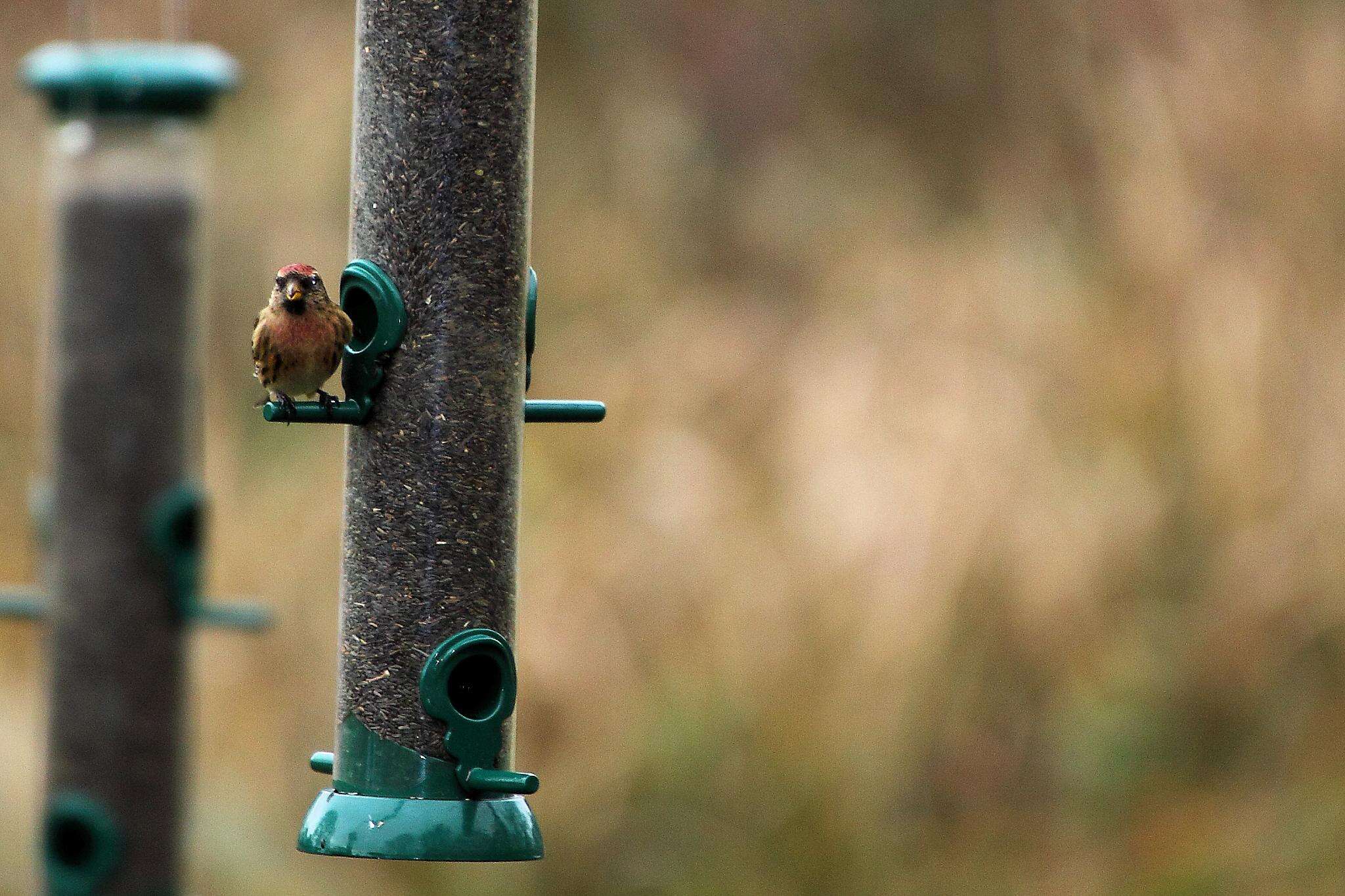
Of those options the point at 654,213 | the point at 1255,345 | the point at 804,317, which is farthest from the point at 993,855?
the point at 654,213

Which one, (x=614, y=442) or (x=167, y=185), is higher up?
(x=167, y=185)

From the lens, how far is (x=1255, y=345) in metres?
9.20

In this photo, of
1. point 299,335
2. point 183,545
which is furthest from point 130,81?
point 299,335

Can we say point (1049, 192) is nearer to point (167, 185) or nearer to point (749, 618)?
point (749, 618)

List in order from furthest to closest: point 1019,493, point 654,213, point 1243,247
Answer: point 654,213 → point 1243,247 → point 1019,493

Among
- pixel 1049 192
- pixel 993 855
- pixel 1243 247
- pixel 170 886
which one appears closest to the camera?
pixel 170 886

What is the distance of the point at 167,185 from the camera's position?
259 inches

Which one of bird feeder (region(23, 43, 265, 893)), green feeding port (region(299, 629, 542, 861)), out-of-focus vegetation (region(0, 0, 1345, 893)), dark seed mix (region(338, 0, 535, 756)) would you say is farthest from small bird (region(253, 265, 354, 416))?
out-of-focus vegetation (region(0, 0, 1345, 893))

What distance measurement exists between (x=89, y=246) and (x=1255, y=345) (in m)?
5.12

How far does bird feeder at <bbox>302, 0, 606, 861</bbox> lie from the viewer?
13.4ft

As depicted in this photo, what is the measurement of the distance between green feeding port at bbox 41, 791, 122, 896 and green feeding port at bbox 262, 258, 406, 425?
8.63 ft

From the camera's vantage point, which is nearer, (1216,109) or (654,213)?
(1216,109)

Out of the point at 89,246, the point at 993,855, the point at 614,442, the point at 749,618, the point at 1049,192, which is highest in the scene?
the point at 1049,192

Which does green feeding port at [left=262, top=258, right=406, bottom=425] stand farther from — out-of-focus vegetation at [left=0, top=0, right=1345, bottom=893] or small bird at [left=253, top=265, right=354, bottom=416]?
out-of-focus vegetation at [left=0, top=0, right=1345, bottom=893]
